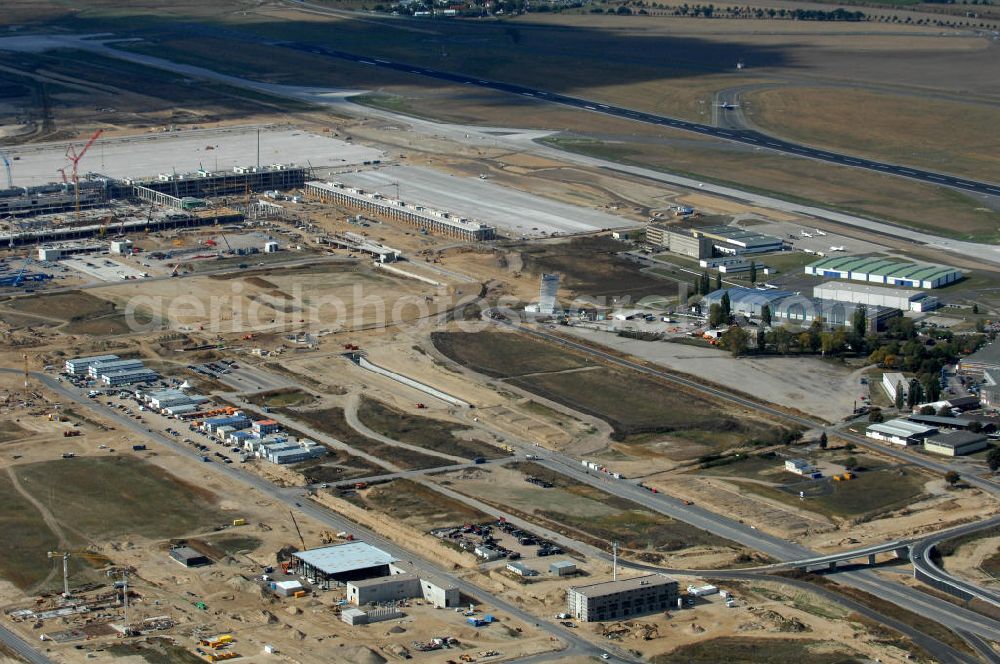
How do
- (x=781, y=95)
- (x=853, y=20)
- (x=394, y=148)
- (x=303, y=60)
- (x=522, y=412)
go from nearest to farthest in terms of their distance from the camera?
1. (x=522, y=412)
2. (x=394, y=148)
3. (x=781, y=95)
4. (x=303, y=60)
5. (x=853, y=20)

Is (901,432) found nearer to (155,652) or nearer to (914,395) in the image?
(914,395)

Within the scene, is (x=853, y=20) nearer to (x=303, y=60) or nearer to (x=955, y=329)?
(x=303, y=60)

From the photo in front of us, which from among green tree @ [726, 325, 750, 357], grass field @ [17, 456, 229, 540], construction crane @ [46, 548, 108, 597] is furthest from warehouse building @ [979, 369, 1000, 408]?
construction crane @ [46, 548, 108, 597]

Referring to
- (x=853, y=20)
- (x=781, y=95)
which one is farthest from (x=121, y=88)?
(x=853, y=20)

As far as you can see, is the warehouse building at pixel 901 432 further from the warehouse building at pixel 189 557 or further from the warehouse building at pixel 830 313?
the warehouse building at pixel 189 557

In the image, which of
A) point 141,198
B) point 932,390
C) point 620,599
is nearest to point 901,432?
point 932,390

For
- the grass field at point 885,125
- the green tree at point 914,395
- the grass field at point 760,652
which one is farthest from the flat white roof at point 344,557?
the grass field at point 885,125
